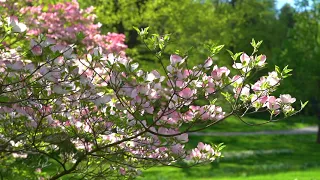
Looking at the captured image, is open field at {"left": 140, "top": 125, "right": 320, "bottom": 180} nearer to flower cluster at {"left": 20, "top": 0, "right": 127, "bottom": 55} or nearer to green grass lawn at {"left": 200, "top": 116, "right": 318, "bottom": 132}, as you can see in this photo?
green grass lawn at {"left": 200, "top": 116, "right": 318, "bottom": 132}

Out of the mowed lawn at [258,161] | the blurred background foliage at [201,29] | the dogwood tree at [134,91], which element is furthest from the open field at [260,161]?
the dogwood tree at [134,91]

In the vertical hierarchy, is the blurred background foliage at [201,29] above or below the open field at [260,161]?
above

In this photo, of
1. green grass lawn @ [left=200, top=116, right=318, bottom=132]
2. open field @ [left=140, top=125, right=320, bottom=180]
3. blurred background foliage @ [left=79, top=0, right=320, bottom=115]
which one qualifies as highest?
blurred background foliage @ [left=79, top=0, right=320, bottom=115]

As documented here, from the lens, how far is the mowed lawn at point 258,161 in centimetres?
1377

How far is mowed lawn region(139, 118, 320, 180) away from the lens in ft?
45.2

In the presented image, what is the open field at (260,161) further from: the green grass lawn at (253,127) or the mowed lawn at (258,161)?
the green grass lawn at (253,127)

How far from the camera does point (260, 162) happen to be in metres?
18.2

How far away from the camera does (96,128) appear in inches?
162

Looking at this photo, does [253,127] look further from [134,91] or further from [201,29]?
[134,91]

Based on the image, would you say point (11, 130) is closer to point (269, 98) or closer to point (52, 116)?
point (52, 116)

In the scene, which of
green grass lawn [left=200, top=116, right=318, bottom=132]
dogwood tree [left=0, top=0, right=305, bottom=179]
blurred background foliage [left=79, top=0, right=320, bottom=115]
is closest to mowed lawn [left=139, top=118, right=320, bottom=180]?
green grass lawn [left=200, top=116, right=318, bottom=132]

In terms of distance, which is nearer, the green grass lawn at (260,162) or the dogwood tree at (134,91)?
the dogwood tree at (134,91)

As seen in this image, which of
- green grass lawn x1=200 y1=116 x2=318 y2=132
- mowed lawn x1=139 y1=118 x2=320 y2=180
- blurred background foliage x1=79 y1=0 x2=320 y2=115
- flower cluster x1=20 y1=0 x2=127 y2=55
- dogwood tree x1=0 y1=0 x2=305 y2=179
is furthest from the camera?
green grass lawn x1=200 y1=116 x2=318 y2=132

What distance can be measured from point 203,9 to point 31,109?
19.6 m
